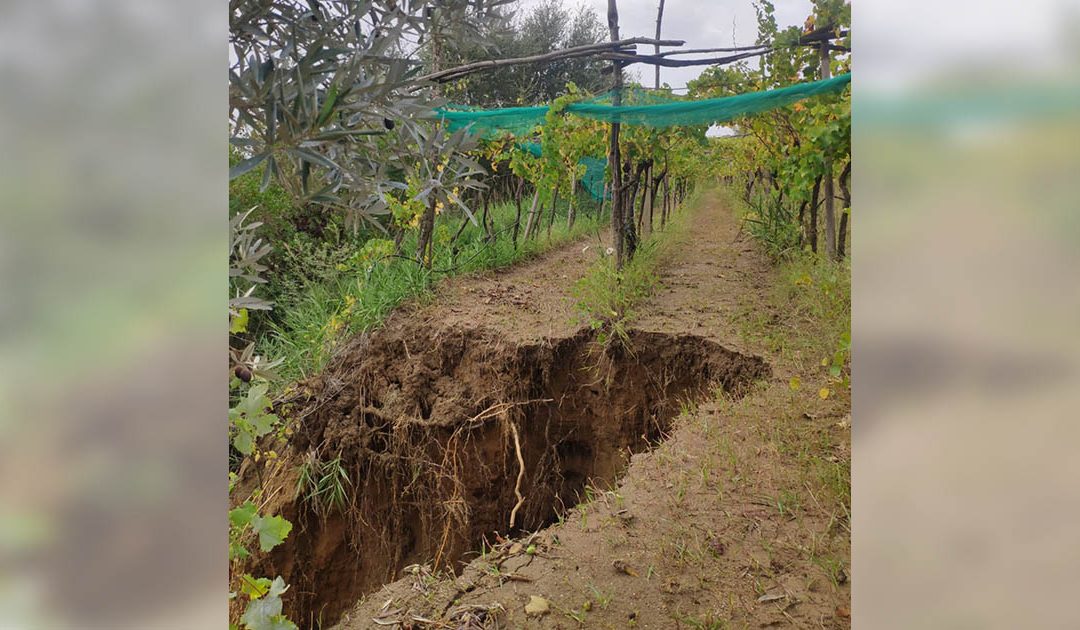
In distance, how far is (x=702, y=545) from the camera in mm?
1629

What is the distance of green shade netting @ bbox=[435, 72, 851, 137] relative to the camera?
2.10 m

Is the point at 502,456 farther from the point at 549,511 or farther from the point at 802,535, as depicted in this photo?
the point at 802,535

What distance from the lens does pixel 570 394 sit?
8.30ft

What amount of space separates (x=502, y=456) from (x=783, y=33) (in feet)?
5.56

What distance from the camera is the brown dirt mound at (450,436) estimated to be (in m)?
2.45

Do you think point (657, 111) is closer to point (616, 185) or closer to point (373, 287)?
point (616, 185)

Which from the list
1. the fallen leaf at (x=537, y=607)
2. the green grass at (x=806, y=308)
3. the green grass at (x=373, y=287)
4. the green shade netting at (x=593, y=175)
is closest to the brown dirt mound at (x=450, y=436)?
the green grass at (x=373, y=287)

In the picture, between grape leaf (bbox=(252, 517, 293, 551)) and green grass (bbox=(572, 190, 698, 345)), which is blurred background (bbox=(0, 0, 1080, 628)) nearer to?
grape leaf (bbox=(252, 517, 293, 551))

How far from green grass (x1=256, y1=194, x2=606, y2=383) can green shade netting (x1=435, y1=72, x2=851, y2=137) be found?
40cm

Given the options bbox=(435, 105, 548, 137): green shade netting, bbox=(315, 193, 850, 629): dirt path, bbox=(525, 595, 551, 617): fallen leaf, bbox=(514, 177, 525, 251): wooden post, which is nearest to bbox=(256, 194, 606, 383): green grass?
bbox=(514, 177, 525, 251): wooden post
